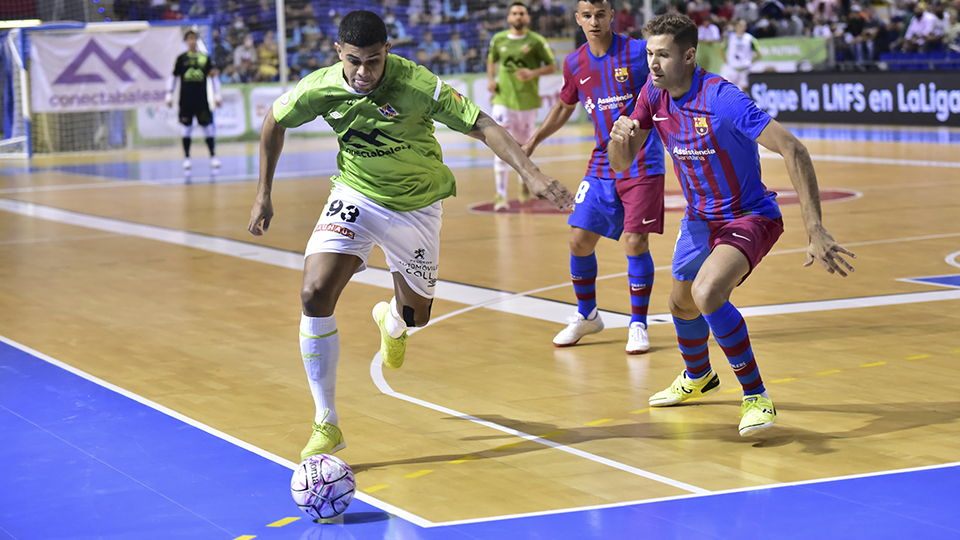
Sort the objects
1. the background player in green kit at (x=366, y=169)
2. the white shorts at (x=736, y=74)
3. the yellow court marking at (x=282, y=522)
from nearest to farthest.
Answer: the yellow court marking at (x=282, y=522), the background player in green kit at (x=366, y=169), the white shorts at (x=736, y=74)

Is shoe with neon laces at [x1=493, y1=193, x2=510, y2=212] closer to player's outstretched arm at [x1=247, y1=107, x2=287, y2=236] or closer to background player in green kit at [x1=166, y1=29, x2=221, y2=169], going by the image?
background player in green kit at [x1=166, y1=29, x2=221, y2=169]

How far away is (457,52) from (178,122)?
27.9 feet

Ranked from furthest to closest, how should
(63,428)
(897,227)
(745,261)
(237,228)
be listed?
1. (237,228)
2. (897,227)
3. (63,428)
4. (745,261)

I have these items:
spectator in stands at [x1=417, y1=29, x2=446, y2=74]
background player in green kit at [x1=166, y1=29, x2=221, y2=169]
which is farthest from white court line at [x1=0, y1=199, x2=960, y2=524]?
spectator in stands at [x1=417, y1=29, x2=446, y2=74]

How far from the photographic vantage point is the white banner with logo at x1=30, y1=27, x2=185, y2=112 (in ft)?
83.0

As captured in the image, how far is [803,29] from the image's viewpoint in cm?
2977

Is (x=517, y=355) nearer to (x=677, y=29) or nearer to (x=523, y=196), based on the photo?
(x=677, y=29)

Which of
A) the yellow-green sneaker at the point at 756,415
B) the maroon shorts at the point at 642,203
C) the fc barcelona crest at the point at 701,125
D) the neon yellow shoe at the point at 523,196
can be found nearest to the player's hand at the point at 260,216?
the fc barcelona crest at the point at 701,125

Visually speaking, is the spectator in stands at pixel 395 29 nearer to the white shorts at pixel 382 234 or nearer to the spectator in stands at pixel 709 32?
the spectator in stands at pixel 709 32

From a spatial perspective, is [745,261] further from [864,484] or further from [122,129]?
[122,129]

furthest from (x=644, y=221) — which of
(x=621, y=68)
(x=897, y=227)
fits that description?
(x=897, y=227)

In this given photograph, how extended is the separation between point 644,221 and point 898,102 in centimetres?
2053

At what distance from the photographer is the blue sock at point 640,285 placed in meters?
7.24

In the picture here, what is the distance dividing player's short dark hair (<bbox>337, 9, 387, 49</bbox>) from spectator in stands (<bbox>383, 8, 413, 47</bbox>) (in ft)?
88.8
